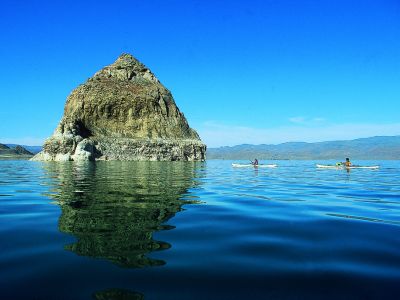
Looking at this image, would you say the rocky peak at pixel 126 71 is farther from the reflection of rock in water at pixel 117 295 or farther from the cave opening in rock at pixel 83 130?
the reflection of rock in water at pixel 117 295

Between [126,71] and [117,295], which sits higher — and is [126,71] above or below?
above

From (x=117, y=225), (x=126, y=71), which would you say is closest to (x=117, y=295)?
(x=117, y=225)

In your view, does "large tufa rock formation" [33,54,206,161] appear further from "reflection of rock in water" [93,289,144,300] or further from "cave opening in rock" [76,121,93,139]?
"reflection of rock in water" [93,289,144,300]

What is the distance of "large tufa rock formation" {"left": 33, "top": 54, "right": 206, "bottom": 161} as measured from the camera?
115 meters

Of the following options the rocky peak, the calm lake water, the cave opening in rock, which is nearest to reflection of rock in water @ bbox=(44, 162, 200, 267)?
the calm lake water

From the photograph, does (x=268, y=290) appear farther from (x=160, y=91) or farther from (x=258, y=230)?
(x=160, y=91)

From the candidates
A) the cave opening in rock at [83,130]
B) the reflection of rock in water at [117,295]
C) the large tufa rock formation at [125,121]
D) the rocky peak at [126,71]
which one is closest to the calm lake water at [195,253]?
the reflection of rock in water at [117,295]

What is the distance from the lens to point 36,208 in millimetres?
12367

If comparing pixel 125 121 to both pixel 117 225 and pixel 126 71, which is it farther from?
pixel 117 225

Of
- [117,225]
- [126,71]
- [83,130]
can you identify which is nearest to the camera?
[117,225]

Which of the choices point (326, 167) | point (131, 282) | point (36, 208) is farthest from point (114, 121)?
point (131, 282)

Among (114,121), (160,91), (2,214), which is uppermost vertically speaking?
(160,91)

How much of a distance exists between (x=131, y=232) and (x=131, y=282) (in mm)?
3303

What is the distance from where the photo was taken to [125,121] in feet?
452
